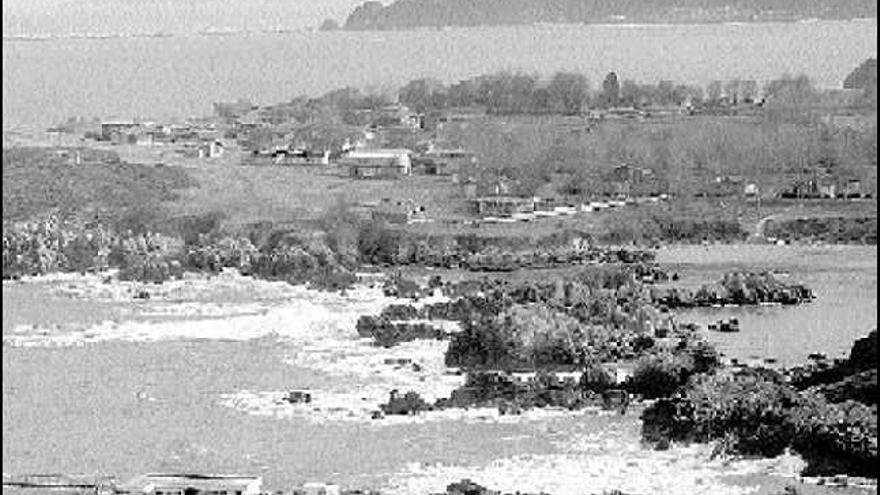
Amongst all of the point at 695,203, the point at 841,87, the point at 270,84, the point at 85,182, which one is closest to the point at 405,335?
the point at 695,203

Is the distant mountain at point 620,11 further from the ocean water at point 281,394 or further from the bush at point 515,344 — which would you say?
the bush at point 515,344

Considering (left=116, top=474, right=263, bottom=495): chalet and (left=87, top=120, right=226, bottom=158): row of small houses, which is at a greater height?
(left=116, top=474, right=263, bottom=495): chalet

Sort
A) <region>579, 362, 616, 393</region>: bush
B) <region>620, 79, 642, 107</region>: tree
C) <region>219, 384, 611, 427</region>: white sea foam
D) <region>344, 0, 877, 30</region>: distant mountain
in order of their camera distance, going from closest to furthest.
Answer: <region>219, 384, 611, 427</region>: white sea foam
<region>579, 362, 616, 393</region>: bush
<region>620, 79, 642, 107</region>: tree
<region>344, 0, 877, 30</region>: distant mountain

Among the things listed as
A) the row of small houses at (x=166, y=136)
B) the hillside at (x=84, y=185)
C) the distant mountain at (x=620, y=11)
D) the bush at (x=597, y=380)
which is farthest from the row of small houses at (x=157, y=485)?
the distant mountain at (x=620, y=11)

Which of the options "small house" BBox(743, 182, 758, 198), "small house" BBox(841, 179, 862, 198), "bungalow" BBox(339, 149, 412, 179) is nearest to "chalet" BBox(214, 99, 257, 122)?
"bungalow" BBox(339, 149, 412, 179)

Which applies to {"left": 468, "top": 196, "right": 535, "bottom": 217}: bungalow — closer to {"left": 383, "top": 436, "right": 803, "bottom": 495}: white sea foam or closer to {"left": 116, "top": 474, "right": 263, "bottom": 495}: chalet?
{"left": 383, "top": 436, "right": 803, "bottom": 495}: white sea foam

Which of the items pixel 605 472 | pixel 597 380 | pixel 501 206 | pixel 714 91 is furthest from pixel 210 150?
pixel 605 472
